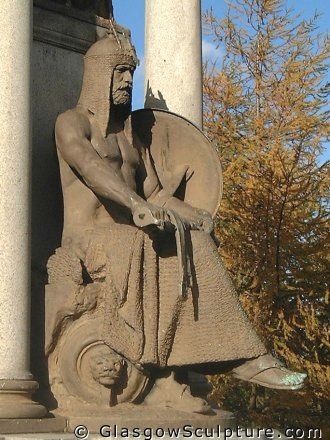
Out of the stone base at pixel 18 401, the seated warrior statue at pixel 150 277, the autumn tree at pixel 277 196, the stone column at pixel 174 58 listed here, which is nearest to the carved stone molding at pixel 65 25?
the seated warrior statue at pixel 150 277

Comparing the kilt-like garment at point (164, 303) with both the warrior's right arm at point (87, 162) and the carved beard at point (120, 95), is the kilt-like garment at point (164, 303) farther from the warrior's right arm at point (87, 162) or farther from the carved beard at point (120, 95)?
the carved beard at point (120, 95)

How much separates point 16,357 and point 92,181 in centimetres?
150

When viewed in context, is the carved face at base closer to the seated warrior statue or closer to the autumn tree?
the seated warrior statue

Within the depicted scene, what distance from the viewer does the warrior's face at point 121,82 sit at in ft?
30.4

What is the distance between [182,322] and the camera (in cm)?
874

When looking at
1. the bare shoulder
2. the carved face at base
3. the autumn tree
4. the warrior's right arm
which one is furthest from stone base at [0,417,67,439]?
the autumn tree

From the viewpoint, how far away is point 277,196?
2003 cm

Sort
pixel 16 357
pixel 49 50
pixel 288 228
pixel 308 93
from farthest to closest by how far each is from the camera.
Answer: pixel 308 93 → pixel 288 228 → pixel 49 50 → pixel 16 357

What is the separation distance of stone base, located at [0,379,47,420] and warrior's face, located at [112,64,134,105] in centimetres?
250

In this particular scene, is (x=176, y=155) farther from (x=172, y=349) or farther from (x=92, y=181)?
(x=172, y=349)

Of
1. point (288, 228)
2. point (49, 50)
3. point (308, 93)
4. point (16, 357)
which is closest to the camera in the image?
point (16, 357)

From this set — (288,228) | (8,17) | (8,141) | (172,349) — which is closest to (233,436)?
(172,349)

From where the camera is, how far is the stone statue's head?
30.3 ft

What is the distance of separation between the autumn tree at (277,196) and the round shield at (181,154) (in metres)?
8.12
